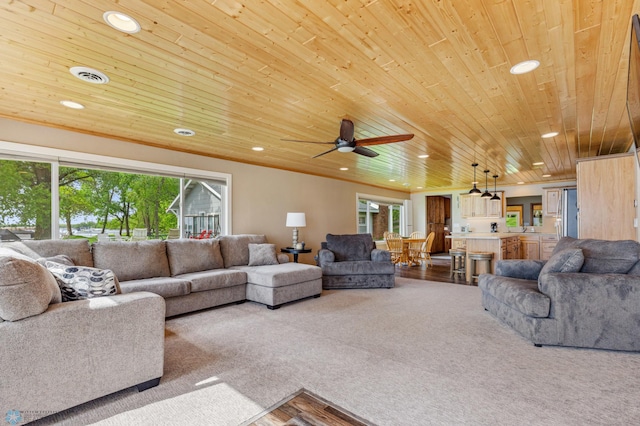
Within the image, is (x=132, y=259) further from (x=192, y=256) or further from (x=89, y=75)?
(x=89, y=75)

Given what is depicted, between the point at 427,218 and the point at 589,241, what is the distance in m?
7.89

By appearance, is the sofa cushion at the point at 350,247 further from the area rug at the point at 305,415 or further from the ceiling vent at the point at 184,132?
the area rug at the point at 305,415

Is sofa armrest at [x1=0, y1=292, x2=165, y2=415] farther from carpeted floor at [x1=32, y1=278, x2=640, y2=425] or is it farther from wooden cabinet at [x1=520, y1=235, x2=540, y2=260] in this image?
wooden cabinet at [x1=520, y1=235, x2=540, y2=260]

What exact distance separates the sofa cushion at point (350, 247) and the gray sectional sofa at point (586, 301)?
2811 millimetres

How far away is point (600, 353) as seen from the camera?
259 cm

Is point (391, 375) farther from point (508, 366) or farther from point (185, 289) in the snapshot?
point (185, 289)

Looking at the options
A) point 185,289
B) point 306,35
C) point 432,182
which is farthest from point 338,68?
point 432,182

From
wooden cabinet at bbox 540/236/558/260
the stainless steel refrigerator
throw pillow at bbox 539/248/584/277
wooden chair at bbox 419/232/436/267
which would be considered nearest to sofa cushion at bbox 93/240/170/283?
throw pillow at bbox 539/248/584/277

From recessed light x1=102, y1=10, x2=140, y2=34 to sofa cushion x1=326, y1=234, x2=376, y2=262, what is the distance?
14.4 ft

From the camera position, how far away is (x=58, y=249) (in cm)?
338

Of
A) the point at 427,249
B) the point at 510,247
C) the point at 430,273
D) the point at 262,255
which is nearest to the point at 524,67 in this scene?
the point at 262,255

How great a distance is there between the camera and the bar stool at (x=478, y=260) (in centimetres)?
560

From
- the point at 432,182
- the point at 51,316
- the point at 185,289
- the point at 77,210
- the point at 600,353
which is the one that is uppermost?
the point at 432,182

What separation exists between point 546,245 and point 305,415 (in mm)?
8032
